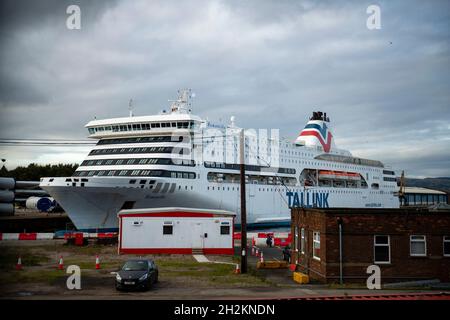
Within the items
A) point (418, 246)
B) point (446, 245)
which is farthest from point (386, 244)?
point (446, 245)

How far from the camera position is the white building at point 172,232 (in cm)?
2323

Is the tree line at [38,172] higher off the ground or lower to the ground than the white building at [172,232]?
higher

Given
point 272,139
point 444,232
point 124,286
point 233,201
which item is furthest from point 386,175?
point 124,286

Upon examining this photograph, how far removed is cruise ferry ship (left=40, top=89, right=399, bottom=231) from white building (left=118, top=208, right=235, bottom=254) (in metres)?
8.01

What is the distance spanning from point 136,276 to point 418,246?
1016cm

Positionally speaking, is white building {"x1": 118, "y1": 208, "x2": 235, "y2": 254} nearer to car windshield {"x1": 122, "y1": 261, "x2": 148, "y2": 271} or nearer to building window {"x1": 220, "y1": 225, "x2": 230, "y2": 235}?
building window {"x1": 220, "y1": 225, "x2": 230, "y2": 235}

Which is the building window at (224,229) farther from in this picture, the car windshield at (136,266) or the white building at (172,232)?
the car windshield at (136,266)

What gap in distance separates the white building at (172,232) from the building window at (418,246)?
10481 mm

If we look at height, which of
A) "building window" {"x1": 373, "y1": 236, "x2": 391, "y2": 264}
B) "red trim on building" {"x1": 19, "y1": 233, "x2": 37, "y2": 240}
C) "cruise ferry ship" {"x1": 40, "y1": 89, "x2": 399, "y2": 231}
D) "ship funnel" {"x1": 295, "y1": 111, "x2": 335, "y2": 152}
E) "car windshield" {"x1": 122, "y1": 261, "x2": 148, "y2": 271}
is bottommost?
"red trim on building" {"x1": 19, "y1": 233, "x2": 37, "y2": 240}

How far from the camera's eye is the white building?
2323cm

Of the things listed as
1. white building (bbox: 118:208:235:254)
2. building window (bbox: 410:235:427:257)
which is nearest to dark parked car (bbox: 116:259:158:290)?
white building (bbox: 118:208:235:254)

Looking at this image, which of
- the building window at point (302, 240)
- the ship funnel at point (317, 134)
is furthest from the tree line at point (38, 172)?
the building window at point (302, 240)
